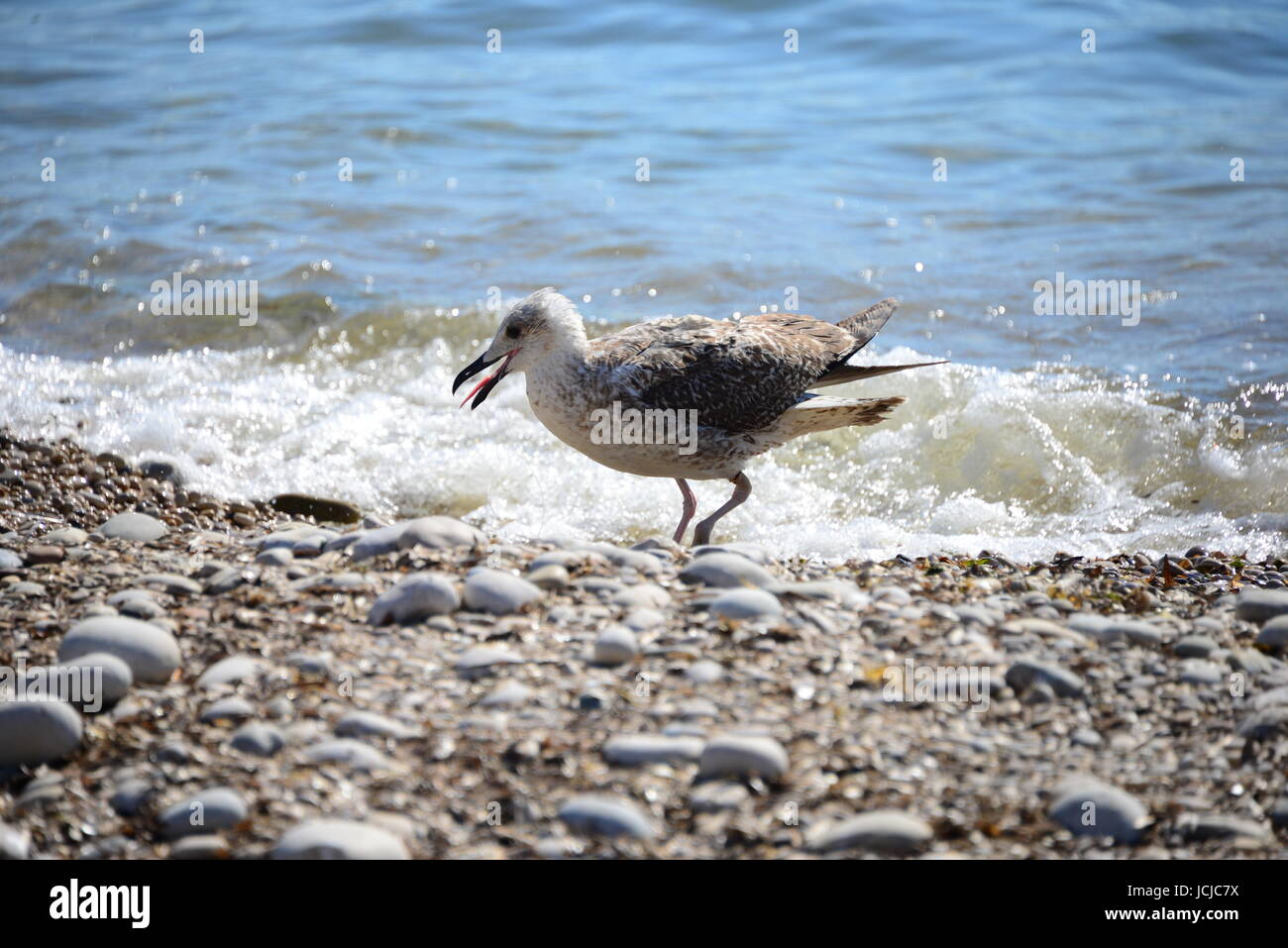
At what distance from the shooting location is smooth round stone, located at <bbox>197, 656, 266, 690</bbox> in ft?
11.4

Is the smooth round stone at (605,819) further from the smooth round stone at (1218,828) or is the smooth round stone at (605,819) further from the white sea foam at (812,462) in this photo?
the white sea foam at (812,462)

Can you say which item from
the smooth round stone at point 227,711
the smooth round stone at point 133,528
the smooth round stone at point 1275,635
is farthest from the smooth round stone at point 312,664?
the smooth round stone at point 1275,635

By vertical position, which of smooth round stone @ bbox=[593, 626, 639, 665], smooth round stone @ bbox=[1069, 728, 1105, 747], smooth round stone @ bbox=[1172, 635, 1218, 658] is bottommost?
smooth round stone @ bbox=[1069, 728, 1105, 747]

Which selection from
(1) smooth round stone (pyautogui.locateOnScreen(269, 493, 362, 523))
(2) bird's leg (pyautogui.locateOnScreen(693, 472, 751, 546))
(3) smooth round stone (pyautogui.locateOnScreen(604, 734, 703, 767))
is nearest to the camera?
(3) smooth round stone (pyautogui.locateOnScreen(604, 734, 703, 767))

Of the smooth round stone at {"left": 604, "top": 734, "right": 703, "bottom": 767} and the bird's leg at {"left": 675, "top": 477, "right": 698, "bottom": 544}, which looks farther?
the bird's leg at {"left": 675, "top": 477, "right": 698, "bottom": 544}

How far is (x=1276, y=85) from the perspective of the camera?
14648 mm

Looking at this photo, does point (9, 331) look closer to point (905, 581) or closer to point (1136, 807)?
point (905, 581)

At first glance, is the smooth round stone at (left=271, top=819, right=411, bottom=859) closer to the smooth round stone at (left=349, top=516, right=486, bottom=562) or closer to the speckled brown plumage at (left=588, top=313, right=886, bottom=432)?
the smooth round stone at (left=349, top=516, right=486, bottom=562)

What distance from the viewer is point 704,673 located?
3477 millimetres

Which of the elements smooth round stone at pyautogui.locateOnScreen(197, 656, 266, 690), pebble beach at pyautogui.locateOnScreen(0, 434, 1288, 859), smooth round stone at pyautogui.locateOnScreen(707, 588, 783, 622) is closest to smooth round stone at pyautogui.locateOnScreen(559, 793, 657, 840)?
pebble beach at pyautogui.locateOnScreen(0, 434, 1288, 859)

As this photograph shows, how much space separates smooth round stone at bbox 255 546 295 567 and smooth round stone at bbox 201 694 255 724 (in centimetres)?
102

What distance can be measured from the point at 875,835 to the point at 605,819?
24.4 inches

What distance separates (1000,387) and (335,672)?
578cm
